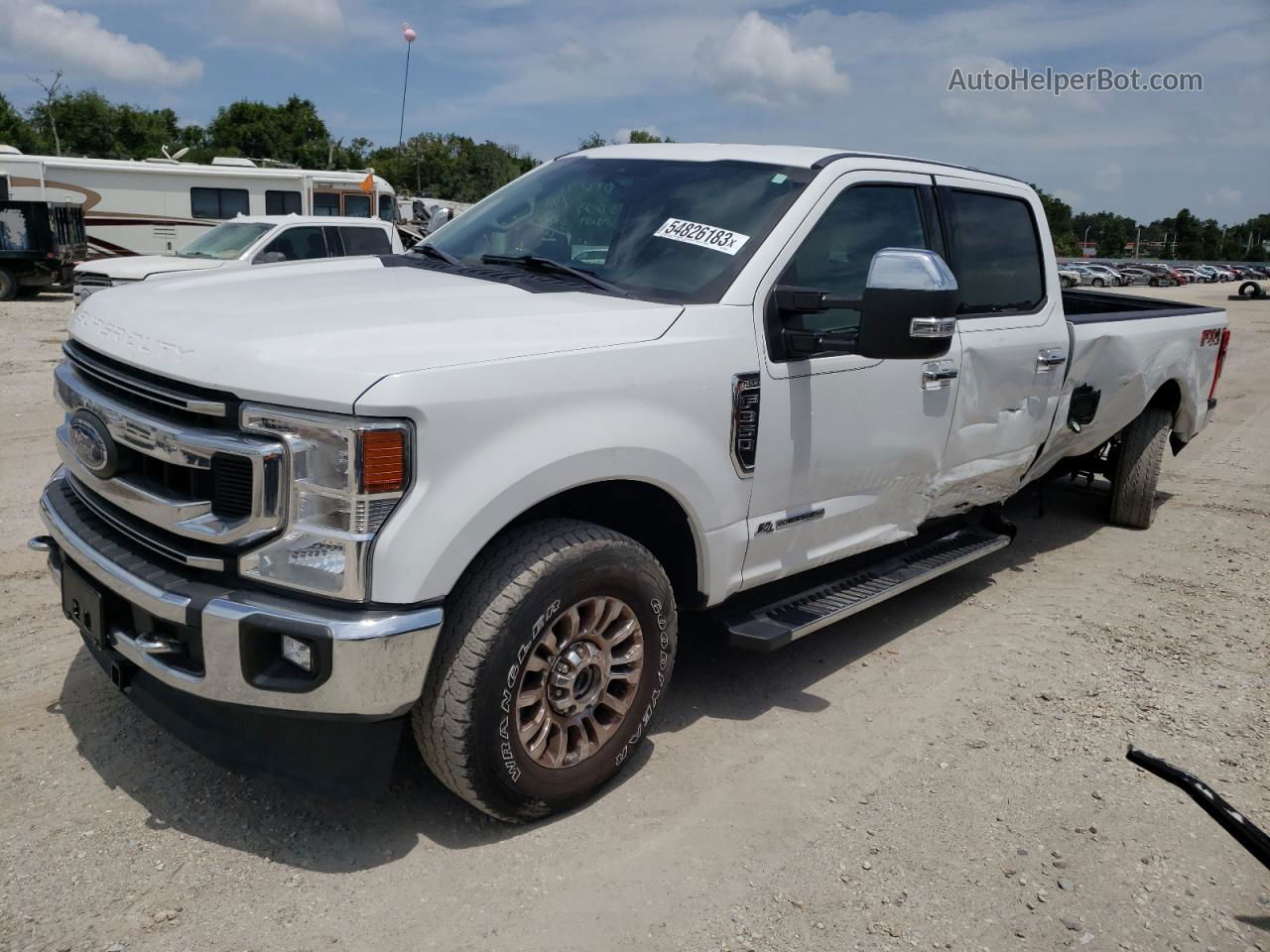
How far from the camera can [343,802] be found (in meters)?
2.88

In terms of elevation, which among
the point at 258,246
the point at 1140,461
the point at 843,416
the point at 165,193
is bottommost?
the point at 1140,461

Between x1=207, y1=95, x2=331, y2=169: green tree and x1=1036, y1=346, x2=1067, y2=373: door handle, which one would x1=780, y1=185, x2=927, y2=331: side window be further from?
x1=207, y1=95, x2=331, y2=169: green tree

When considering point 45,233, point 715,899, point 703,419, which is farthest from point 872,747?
point 45,233

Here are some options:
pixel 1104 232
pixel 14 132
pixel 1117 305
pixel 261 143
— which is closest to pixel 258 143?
pixel 261 143

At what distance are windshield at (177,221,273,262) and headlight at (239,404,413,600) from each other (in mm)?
12763

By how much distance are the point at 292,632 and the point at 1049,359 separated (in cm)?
371

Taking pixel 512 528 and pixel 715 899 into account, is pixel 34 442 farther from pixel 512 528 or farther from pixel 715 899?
pixel 715 899

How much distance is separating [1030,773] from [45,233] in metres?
21.2

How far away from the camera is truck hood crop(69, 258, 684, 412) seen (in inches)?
94.5

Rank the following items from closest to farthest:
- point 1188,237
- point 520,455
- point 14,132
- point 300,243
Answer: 1. point 520,455
2. point 300,243
3. point 14,132
4. point 1188,237

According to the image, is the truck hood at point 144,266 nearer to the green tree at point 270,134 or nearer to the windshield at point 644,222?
the windshield at point 644,222

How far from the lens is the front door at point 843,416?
3336 mm

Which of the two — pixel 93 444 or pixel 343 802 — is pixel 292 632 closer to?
pixel 343 802

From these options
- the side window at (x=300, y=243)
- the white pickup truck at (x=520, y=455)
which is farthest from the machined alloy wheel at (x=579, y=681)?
the side window at (x=300, y=243)
